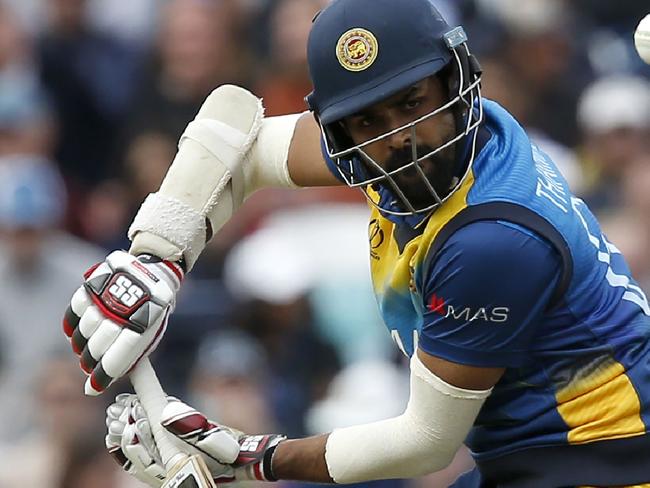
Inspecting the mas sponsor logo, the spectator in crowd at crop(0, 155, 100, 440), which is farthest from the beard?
the spectator in crowd at crop(0, 155, 100, 440)

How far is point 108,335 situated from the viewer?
399 centimetres

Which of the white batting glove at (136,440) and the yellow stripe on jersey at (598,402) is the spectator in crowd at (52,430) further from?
the yellow stripe on jersey at (598,402)

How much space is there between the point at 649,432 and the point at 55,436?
3.32 meters

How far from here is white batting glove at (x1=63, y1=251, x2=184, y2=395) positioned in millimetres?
3990

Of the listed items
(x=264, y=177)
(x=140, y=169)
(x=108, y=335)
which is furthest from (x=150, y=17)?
(x=108, y=335)

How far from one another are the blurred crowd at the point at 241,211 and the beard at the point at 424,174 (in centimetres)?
254

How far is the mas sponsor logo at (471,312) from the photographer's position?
3666 millimetres

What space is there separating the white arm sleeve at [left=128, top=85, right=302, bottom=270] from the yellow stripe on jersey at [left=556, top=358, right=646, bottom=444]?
1.11m

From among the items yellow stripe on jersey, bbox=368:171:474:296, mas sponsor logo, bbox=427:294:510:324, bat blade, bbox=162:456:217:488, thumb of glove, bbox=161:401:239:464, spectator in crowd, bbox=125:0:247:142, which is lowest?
spectator in crowd, bbox=125:0:247:142

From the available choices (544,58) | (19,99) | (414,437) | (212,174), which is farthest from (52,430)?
(544,58)

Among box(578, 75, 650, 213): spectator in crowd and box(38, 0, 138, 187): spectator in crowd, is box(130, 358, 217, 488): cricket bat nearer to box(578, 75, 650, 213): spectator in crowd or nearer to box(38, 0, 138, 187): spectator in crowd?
box(578, 75, 650, 213): spectator in crowd

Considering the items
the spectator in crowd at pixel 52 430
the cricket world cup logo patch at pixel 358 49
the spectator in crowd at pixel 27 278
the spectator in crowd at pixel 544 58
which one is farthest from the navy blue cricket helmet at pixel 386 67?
the spectator in crowd at pixel 544 58

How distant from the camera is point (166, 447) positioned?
4004mm

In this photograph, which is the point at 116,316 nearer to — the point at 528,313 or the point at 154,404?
the point at 154,404
